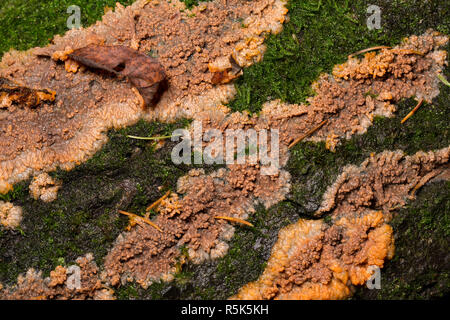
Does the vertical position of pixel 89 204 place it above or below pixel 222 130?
below

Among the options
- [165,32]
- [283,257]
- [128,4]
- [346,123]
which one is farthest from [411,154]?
[128,4]

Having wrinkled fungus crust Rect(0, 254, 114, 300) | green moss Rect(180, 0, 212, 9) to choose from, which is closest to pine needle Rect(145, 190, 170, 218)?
wrinkled fungus crust Rect(0, 254, 114, 300)

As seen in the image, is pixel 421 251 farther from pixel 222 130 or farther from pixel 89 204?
pixel 89 204

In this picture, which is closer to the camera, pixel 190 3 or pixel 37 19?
pixel 190 3

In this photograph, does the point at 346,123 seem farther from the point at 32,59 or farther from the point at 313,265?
the point at 32,59

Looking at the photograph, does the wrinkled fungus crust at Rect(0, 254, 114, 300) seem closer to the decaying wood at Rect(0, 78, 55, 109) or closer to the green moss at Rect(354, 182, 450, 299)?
the decaying wood at Rect(0, 78, 55, 109)

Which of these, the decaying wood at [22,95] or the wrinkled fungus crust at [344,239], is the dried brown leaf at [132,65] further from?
the wrinkled fungus crust at [344,239]

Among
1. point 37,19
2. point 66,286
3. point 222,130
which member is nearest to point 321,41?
point 222,130
